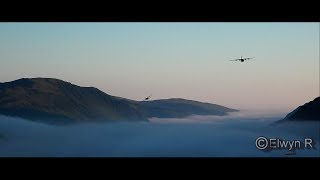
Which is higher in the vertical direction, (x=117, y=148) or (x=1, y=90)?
(x=1, y=90)

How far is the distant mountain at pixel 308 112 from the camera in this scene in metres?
3.54

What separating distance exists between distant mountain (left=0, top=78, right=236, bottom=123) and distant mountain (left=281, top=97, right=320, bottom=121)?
0.75 metres

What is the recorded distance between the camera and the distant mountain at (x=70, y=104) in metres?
3.62

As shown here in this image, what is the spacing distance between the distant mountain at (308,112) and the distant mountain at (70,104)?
75 cm

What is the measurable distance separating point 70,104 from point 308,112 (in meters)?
2.34

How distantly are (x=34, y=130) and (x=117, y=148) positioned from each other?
2.70 ft

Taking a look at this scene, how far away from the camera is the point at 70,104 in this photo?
146 inches

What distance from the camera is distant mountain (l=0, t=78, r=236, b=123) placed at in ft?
11.9

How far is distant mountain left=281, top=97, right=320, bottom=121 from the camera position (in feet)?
11.6
